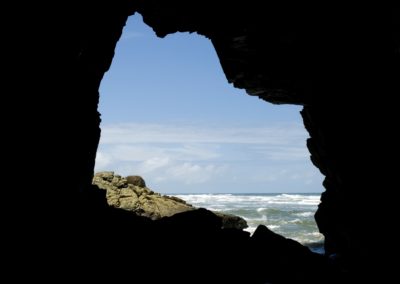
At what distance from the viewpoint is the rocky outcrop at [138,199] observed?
22203 mm

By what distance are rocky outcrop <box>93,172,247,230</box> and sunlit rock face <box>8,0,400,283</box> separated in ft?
23.9

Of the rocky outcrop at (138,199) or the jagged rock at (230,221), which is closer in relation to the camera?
the rocky outcrop at (138,199)

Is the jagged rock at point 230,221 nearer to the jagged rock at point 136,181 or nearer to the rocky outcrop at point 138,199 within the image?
the rocky outcrop at point 138,199

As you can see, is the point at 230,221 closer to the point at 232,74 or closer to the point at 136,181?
the point at 136,181

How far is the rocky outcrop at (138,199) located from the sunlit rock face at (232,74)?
7287 mm

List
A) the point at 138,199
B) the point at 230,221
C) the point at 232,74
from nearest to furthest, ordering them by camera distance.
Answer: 1. the point at 232,74
2. the point at 138,199
3. the point at 230,221

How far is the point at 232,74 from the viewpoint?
1577cm

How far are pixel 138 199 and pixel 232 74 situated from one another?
37.4 ft

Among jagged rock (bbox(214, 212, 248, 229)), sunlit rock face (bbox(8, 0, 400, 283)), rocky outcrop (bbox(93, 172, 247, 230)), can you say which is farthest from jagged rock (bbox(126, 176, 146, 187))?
sunlit rock face (bbox(8, 0, 400, 283))

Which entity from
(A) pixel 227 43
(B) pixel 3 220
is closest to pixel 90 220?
(B) pixel 3 220

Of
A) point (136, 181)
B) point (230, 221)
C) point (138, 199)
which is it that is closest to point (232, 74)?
point (138, 199)

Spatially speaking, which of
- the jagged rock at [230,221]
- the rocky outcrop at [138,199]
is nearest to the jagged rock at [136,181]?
the rocky outcrop at [138,199]

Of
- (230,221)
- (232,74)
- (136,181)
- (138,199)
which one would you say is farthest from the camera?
(136,181)

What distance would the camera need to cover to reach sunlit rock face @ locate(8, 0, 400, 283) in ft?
29.8
